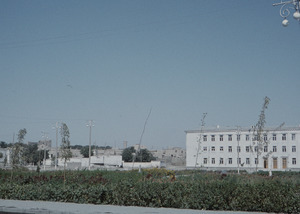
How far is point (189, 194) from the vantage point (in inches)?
508

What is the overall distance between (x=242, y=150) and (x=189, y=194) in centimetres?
6140

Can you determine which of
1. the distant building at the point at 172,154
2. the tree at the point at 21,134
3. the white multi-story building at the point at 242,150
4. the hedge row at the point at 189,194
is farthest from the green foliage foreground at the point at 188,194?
the distant building at the point at 172,154

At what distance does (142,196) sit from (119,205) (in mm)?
1028

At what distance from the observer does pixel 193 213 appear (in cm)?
1166

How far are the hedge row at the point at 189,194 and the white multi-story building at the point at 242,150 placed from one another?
51.1m

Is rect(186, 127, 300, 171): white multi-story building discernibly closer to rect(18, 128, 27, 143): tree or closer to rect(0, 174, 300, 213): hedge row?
rect(18, 128, 27, 143): tree

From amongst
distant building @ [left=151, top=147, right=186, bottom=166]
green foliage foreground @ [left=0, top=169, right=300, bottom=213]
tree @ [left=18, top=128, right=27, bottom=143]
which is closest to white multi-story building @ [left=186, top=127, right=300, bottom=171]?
tree @ [left=18, top=128, right=27, bottom=143]

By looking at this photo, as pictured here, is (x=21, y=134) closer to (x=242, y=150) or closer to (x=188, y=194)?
(x=188, y=194)

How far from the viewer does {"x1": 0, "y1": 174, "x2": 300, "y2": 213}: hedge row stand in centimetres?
1203

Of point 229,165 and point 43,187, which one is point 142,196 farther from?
point 229,165

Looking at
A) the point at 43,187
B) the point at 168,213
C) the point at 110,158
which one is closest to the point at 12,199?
the point at 43,187

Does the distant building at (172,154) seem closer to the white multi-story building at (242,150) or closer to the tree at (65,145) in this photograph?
the white multi-story building at (242,150)

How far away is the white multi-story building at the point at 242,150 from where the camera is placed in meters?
67.4

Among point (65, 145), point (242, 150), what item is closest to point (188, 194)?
point (65, 145)
